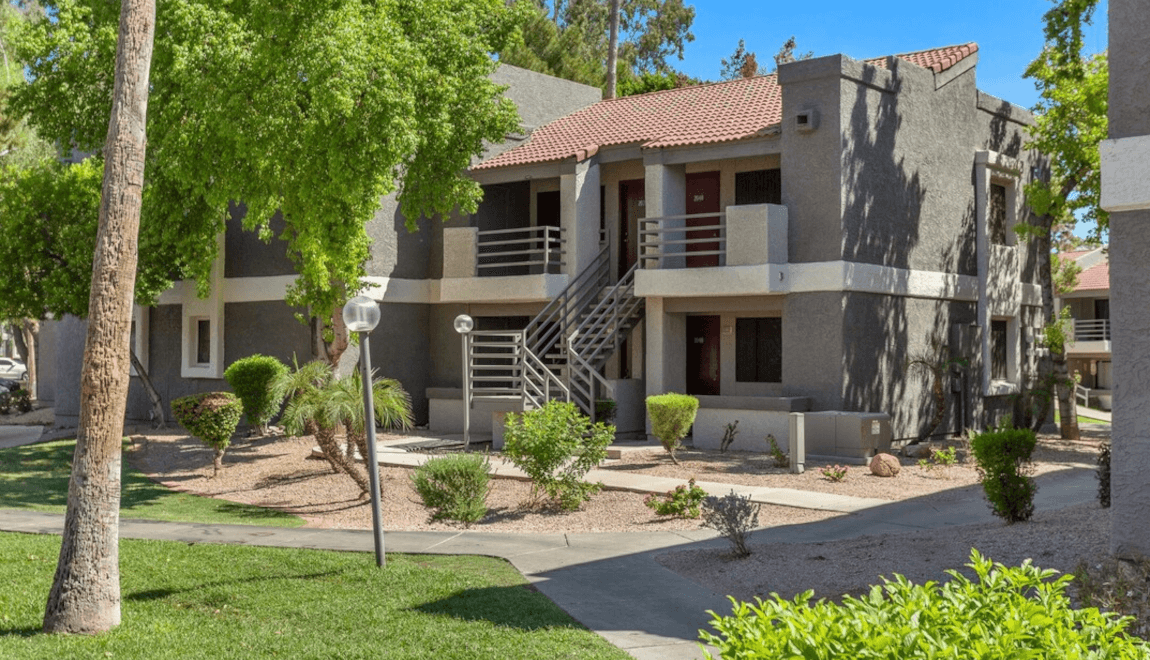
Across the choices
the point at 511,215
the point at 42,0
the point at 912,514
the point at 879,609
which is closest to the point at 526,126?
the point at 511,215

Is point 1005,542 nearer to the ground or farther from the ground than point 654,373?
nearer to the ground

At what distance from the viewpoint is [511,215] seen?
92.8 ft

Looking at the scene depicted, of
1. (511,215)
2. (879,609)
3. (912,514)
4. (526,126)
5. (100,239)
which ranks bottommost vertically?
(912,514)

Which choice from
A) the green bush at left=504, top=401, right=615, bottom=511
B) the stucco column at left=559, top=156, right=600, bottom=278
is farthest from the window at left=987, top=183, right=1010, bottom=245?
the green bush at left=504, top=401, right=615, bottom=511

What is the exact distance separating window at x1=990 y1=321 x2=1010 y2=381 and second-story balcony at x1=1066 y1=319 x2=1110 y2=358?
73.8 ft

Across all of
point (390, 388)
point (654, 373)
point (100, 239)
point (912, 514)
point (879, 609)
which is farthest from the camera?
point (654, 373)

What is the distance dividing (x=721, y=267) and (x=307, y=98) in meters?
8.57

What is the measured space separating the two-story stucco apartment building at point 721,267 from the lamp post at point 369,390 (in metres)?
10.6

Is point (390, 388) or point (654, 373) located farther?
point (654, 373)

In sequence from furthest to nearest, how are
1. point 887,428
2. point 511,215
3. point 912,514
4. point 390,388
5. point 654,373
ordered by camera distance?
1. point 511,215
2. point 654,373
3. point 887,428
4. point 390,388
5. point 912,514

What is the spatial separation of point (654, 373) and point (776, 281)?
3.22m

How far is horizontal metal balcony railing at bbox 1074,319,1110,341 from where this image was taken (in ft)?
159

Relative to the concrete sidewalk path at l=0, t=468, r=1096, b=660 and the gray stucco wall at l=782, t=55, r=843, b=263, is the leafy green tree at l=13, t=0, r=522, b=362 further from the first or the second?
the concrete sidewalk path at l=0, t=468, r=1096, b=660

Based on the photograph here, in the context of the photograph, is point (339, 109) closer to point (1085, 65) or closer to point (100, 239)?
point (100, 239)
